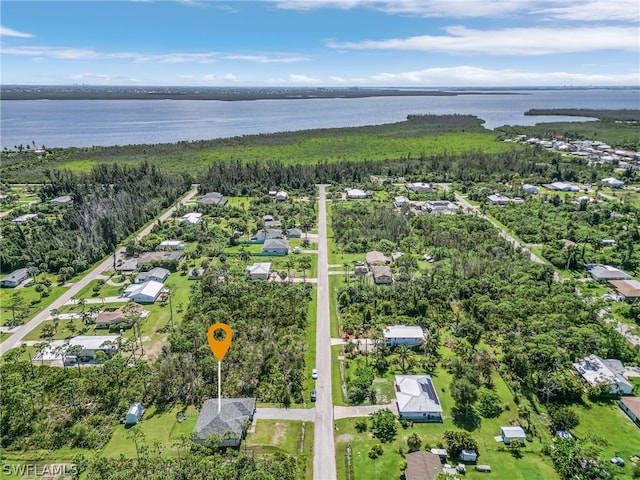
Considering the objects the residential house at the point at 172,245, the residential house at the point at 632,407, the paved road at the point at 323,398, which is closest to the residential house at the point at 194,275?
the residential house at the point at 172,245

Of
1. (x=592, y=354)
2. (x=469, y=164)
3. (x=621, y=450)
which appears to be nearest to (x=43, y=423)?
(x=621, y=450)

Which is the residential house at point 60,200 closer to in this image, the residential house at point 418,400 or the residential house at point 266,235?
the residential house at point 266,235

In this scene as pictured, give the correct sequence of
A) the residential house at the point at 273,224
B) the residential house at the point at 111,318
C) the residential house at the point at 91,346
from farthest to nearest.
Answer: the residential house at the point at 273,224, the residential house at the point at 111,318, the residential house at the point at 91,346

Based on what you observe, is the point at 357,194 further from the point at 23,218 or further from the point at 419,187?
the point at 23,218

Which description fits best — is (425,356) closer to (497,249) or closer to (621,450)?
(621,450)

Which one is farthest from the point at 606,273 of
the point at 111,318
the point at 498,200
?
the point at 111,318

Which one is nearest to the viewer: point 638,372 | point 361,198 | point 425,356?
point 638,372
